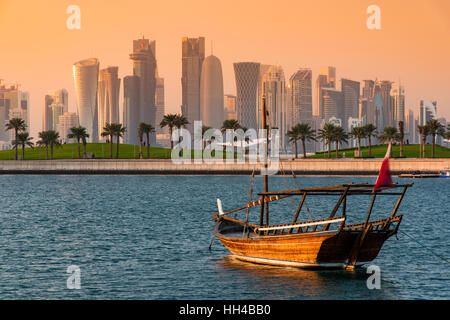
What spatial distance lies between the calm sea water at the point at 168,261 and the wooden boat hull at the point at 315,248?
2.61ft

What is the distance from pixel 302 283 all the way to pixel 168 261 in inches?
511

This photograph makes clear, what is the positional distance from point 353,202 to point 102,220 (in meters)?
49.5

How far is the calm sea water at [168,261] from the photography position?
38.3 m

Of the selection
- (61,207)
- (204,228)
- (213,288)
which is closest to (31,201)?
(61,207)

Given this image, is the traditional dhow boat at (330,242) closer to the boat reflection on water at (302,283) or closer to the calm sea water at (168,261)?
the boat reflection on water at (302,283)

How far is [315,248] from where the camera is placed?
40.7 m

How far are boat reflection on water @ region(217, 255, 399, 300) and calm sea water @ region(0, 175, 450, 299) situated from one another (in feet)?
0.20

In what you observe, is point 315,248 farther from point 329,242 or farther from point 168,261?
point 168,261

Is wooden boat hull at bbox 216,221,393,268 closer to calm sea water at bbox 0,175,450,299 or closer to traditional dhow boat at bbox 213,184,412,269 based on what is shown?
traditional dhow boat at bbox 213,184,412,269

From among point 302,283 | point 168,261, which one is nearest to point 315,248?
point 302,283

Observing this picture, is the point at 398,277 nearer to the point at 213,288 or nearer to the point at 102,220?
the point at 213,288

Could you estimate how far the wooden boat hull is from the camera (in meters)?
40.2

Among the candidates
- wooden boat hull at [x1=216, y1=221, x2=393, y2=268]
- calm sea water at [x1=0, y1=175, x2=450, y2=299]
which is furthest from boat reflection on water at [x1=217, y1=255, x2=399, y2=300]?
wooden boat hull at [x1=216, y1=221, x2=393, y2=268]

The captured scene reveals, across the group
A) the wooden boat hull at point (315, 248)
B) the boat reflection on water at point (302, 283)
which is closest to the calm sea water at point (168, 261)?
the boat reflection on water at point (302, 283)
